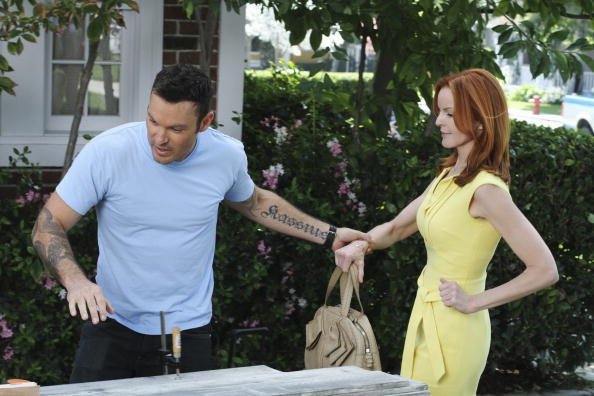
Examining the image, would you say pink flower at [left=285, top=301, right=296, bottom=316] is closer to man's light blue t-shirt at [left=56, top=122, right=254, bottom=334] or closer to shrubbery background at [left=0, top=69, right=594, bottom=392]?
shrubbery background at [left=0, top=69, right=594, bottom=392]

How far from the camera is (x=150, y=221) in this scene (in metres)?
3.64

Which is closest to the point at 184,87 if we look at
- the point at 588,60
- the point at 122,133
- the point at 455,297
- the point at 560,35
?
the point at 122,133

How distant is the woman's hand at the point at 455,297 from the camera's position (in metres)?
3.67

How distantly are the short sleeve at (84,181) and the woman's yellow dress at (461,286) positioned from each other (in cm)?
112

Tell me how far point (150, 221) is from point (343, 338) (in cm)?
79

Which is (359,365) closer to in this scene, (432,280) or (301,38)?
(432,280)

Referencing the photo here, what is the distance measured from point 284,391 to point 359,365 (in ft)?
2.52

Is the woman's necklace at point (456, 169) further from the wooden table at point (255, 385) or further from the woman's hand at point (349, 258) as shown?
the wooden table at point (255, 385)

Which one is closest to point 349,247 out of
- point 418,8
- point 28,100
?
point 418,8

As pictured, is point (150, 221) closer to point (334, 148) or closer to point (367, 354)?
point (367, 354)

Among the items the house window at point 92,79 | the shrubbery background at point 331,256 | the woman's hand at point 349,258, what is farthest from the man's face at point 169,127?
the house window at point 92,79

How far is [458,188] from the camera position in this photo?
3.69 m

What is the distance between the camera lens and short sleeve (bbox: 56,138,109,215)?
3561 mm

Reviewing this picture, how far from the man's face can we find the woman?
844mm
